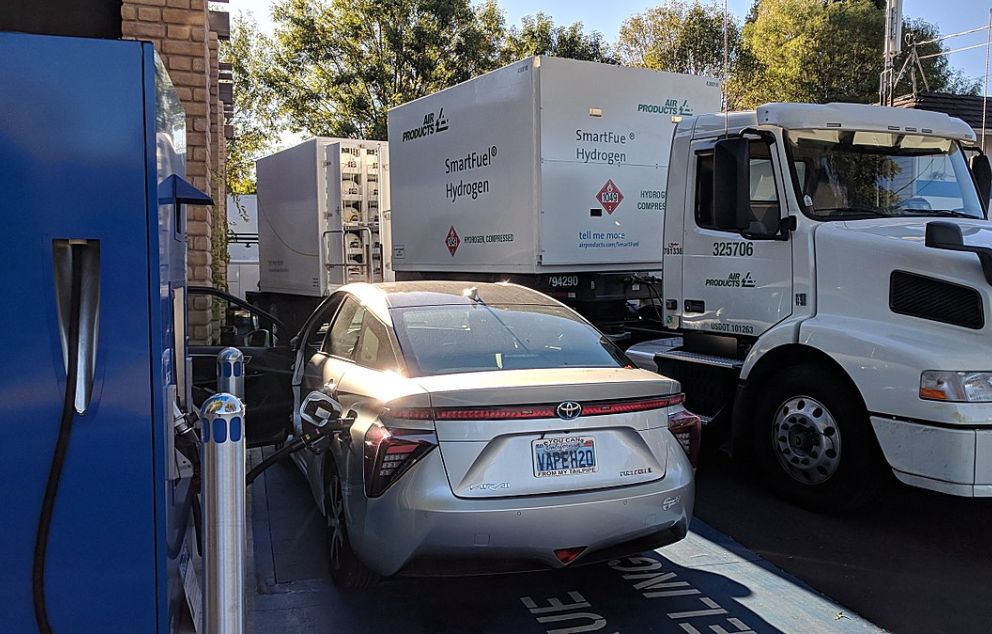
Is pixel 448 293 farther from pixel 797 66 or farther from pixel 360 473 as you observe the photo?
pixel 797 66

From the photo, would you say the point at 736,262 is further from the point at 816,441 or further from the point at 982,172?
the point at 982,172

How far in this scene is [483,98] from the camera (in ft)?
31.5

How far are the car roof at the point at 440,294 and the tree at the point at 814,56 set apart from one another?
87.2 ft

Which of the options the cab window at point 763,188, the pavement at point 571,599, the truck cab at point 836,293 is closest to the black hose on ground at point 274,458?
the pavement at point 571,599

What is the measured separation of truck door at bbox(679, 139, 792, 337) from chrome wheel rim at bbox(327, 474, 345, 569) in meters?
3.38

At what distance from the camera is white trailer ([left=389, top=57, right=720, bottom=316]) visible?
8.80 m

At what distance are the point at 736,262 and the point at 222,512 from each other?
4700 millimetres

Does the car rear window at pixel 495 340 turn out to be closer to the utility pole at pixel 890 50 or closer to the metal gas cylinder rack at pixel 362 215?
the metal gas cylinder rack at pixel 362 215

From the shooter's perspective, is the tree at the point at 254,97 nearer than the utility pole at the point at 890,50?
No

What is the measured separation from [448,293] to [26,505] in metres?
2.83

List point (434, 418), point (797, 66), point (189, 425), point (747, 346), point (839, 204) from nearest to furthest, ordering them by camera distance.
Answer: point (189, 425) → point (434, 418) → point (839, 204) → point (747, 346) → point (797, 66)

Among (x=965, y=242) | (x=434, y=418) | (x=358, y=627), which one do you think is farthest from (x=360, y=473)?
(x=965, y=242)

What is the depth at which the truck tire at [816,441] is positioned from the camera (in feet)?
17.5

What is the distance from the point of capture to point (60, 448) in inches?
96.9
